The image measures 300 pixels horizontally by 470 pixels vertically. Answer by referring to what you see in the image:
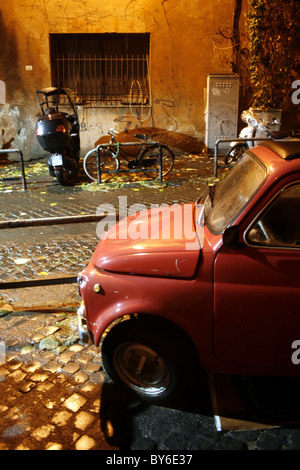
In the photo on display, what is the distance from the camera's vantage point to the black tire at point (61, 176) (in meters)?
9.58

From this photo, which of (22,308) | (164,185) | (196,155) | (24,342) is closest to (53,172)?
(164,185)

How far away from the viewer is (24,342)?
164 inches

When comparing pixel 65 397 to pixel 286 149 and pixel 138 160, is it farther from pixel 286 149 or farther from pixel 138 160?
pixel 138 160

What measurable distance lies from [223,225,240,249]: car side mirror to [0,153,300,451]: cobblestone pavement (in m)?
1.21

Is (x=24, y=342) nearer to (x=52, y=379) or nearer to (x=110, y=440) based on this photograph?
(x=52, y=379)

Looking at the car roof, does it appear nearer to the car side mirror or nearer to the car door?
the car door

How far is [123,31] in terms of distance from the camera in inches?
478

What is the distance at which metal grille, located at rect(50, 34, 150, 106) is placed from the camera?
12.4 meters

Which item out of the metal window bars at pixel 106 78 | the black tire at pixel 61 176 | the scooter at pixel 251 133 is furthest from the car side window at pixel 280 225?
the metal window bars at pixel 106 78

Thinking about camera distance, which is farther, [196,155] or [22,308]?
[196,155]

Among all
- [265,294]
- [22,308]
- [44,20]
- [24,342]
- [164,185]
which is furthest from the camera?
[44,20]

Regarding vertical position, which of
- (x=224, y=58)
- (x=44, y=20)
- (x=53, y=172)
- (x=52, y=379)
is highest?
(x=44, y=20)

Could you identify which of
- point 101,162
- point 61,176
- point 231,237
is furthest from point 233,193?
point 101,162

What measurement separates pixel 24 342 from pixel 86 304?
1283 millimetres
